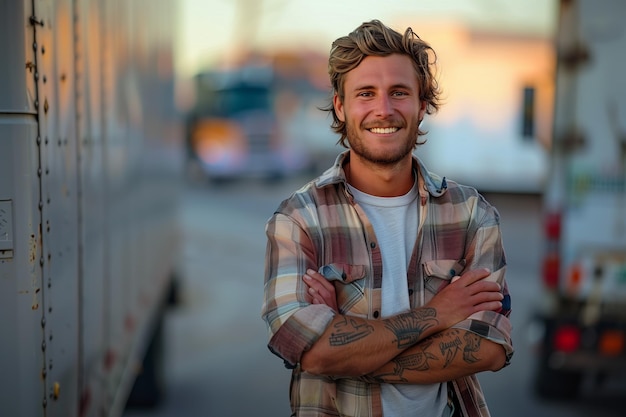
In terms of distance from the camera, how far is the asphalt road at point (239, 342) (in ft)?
22.9

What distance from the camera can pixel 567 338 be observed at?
6527mm

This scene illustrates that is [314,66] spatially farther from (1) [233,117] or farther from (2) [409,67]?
(2) [409,67]

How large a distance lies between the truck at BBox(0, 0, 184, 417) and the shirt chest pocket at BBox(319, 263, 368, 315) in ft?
2.49

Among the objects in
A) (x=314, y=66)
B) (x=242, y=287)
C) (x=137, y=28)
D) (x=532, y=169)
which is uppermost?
(x=314, y=66)

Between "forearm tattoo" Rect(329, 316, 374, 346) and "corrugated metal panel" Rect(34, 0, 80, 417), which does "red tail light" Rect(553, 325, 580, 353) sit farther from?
"forearm tattoo" Rect(329, 316, 374, 346)

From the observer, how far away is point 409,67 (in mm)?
2352

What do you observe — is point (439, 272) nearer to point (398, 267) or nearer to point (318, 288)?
point (398, 267)

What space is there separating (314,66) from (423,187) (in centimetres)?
3170

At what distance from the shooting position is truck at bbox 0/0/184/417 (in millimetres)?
2176

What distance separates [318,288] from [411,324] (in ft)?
0.84

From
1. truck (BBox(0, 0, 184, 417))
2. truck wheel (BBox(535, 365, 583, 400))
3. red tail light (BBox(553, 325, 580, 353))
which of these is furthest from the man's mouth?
truck wheel (BBox(535, 365, 583, 400))

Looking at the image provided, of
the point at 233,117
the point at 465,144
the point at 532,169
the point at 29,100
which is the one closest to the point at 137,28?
the point at 29,100

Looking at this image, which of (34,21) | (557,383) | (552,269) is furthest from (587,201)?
(34,21)

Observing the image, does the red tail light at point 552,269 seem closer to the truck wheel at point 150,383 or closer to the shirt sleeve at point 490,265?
the truck wheel at point 150,383
